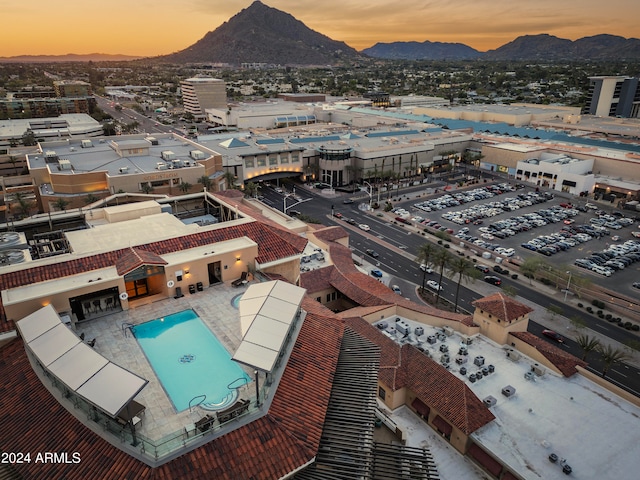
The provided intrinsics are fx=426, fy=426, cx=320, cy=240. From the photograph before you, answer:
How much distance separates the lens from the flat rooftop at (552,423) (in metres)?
30.4

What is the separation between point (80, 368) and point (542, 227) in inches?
3424

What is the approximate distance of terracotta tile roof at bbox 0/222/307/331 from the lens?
28009 mm

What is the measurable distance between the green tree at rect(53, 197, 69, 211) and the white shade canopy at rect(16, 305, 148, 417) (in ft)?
180

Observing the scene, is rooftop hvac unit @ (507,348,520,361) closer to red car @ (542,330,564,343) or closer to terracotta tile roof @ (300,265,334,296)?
red car @ (542,330,564,343)

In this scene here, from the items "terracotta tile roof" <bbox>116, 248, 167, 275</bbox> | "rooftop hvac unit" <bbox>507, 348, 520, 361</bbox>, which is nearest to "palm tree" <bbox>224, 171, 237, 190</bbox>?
"terracotta tile roof" <bbox>116, 248, 167, 275</bbox>

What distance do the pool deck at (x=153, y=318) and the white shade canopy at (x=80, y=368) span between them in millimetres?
2322

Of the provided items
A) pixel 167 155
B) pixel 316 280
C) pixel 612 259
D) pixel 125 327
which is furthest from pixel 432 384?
pixel 167 155

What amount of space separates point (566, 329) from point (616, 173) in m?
76.0

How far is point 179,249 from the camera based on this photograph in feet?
107

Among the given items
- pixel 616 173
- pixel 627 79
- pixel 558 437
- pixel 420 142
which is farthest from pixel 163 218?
pixel 627 79

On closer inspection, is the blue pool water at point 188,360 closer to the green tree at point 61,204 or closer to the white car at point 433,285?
the white car at point 433,285

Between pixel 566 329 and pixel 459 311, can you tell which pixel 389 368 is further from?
pixel 566 329

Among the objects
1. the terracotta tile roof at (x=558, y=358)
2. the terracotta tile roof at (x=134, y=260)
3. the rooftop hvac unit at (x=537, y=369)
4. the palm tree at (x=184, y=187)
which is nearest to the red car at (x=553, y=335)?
the terracotta tile roof at (x=558, y=358)

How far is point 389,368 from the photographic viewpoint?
37500mm
